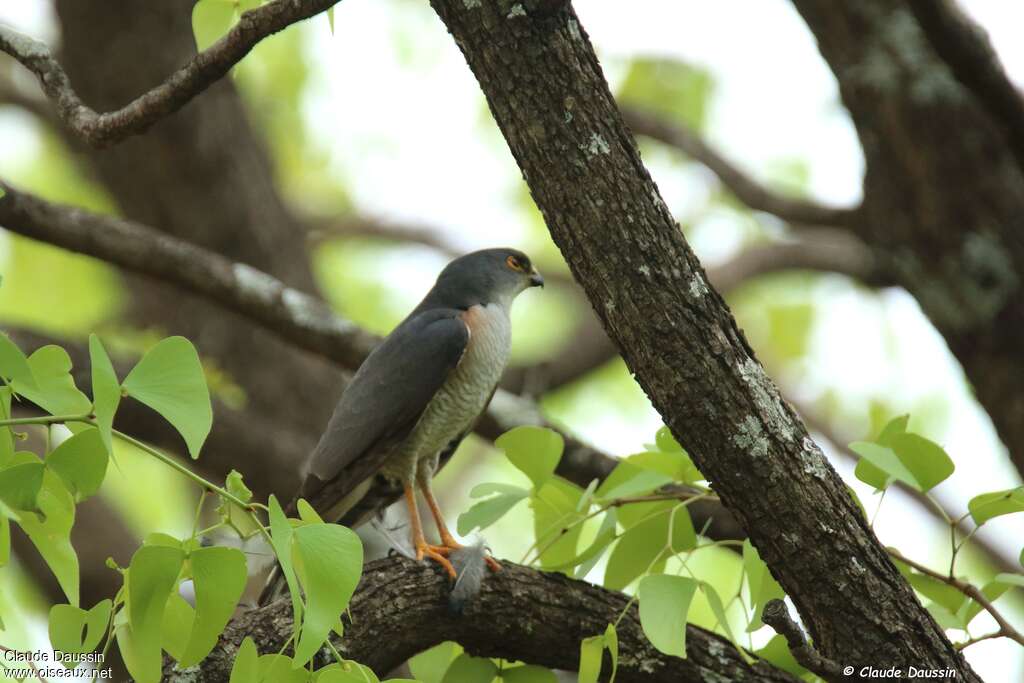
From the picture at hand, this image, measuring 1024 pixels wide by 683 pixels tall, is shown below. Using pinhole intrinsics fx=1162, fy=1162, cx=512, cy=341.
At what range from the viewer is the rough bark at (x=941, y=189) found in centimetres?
440

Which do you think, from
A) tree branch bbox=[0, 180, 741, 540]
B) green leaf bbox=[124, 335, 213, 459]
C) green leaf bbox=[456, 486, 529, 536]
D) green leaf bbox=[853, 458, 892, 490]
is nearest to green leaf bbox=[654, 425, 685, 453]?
green leaf bbox=[456, 486, 529, 536]

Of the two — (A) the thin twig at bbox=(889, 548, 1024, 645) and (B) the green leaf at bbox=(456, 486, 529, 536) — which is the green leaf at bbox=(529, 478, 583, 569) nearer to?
(B) the green leaf at bbox=(456, 486, 529, 536)

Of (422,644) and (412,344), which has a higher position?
(412,344)

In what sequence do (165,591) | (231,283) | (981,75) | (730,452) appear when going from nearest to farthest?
(165,591) → (730,452) → (981,75) → (231,283)

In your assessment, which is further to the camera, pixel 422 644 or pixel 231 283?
pixel 231 283

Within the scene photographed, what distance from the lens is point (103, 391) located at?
195 cm

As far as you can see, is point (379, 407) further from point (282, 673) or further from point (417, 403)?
point (282, 673)

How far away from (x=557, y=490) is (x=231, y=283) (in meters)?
2.04

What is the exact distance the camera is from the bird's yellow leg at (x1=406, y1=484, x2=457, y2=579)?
10.7 feet

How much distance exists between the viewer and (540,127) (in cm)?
256

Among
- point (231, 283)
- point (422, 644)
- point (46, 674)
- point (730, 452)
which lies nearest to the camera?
point (46, 674)

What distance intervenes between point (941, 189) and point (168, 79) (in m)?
2.96

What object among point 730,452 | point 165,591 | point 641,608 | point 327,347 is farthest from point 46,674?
point 327,347

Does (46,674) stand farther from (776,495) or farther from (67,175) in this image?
(67,175)
